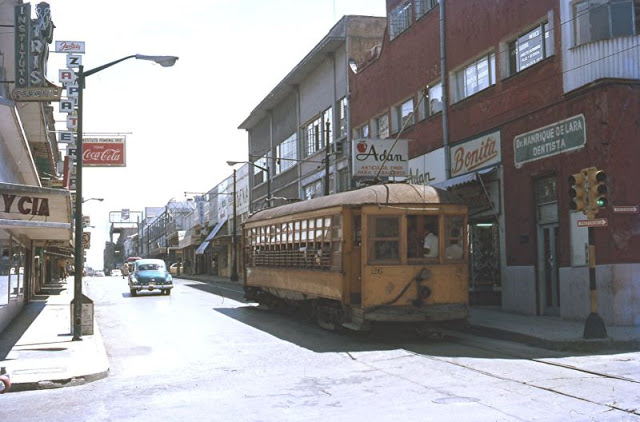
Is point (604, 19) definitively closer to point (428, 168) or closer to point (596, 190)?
point (596, 190)

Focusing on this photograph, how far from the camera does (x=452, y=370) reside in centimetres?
1041

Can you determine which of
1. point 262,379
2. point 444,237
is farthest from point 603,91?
point 262,379

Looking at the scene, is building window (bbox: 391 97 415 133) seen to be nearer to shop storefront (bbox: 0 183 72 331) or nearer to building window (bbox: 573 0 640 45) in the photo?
building window (bbox: 573 0 640 45)

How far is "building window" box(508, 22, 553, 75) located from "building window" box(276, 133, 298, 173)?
73.0 ft

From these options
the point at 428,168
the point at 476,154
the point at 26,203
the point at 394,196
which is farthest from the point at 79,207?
the point at 428,168

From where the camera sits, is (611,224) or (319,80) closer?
(611,224)

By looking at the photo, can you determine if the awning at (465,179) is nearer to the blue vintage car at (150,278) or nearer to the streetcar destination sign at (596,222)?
the streetcar destination sign at (596,222)

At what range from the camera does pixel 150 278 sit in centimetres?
3316

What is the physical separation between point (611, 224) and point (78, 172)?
37.6ft

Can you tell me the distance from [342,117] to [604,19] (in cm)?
1888

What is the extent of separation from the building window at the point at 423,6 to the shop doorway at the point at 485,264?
314 inches

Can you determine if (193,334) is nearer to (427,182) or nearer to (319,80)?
(427,182)

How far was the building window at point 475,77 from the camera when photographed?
20.7 meters

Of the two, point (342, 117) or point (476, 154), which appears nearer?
point (476, 154)
